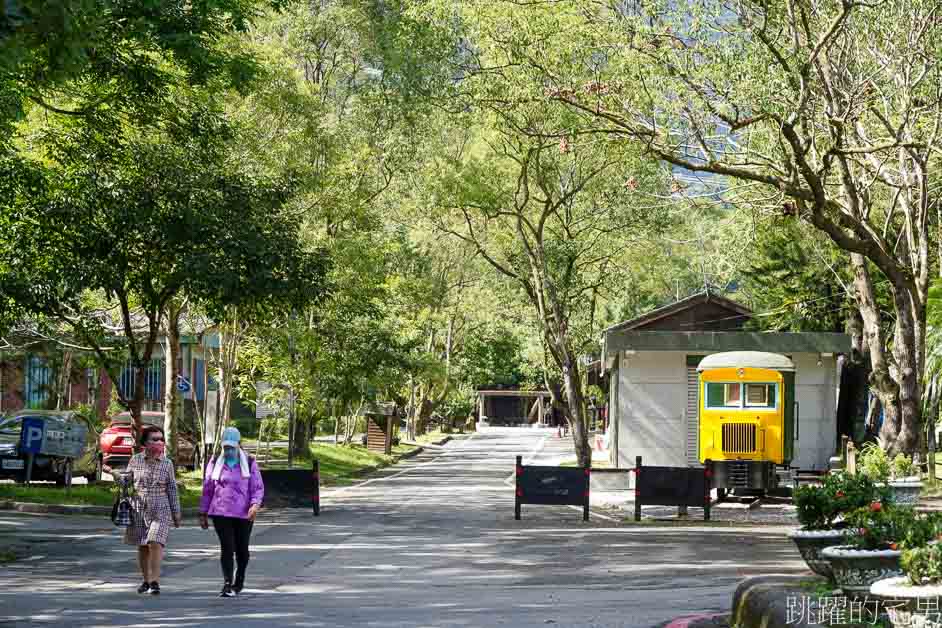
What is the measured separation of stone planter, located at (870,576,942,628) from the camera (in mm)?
7449

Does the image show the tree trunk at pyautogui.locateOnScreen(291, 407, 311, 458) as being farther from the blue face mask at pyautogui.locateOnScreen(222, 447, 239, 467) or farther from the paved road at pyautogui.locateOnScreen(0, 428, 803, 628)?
the blue face mask at pyautogui.locateOnScreen(222, 447, 239, 467)

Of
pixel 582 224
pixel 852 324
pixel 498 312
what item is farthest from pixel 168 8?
pixel 498 312

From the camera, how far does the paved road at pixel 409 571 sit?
12.5 m

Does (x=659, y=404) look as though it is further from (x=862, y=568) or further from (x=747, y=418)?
(x=862, y=568)

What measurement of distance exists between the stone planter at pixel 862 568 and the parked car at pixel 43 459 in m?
21.3

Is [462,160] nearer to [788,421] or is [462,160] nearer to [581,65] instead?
[788,421]

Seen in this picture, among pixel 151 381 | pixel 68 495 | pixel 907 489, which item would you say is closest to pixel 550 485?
pixel 907 489

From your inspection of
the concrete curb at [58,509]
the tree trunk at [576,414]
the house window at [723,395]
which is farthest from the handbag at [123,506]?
the tree trunk at [576,414]

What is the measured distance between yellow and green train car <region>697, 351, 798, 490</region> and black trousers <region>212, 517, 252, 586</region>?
1782 cm

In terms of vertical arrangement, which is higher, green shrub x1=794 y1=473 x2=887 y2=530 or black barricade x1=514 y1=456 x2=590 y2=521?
green shrub x1=794 y1=473 x2=887 y2=530

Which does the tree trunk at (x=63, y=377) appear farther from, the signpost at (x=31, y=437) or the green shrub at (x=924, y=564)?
the green shrub at (x=924, y=564)

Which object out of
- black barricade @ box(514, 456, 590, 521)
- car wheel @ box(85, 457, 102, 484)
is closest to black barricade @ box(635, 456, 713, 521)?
black barricade @ box(514, 456, 590, 521)

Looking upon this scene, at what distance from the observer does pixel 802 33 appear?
22.2 metres

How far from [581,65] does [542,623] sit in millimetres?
12763
